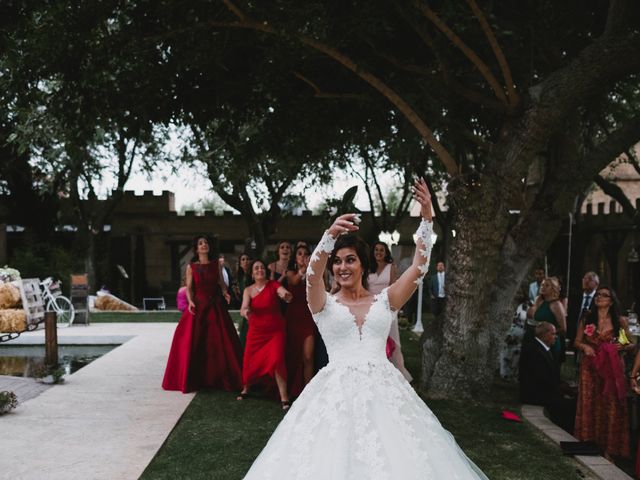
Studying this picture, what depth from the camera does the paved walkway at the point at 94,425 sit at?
227 inches

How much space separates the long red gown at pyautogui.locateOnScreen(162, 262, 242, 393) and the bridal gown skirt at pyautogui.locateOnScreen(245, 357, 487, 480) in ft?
19.1

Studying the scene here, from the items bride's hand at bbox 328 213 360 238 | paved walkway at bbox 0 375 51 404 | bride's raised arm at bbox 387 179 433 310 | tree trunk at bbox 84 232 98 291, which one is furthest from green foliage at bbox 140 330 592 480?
tree trunk at bbox 84 232 98 291

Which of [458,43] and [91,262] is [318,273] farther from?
[91,262]

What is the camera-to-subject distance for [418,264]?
3941mm

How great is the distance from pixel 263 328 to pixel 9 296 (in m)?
9.25

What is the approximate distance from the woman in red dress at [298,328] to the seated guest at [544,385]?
2.85 meters

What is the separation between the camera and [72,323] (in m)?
18.2

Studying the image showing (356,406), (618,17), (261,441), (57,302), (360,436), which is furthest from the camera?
(57,302)

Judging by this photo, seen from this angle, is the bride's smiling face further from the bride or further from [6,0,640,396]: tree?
[6,0,640,396]: tree

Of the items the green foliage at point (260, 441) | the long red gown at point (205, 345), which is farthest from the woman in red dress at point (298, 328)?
the long red gown at point (205, 345)

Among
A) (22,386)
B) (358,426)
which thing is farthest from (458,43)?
(22,386)

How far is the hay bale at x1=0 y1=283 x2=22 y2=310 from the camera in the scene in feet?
50.8

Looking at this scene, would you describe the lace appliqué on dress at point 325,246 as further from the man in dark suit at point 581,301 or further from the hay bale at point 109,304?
the hay bale at point 109,304

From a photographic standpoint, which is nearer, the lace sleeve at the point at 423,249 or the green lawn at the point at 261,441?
the lace sleeve at the point at 423,249
